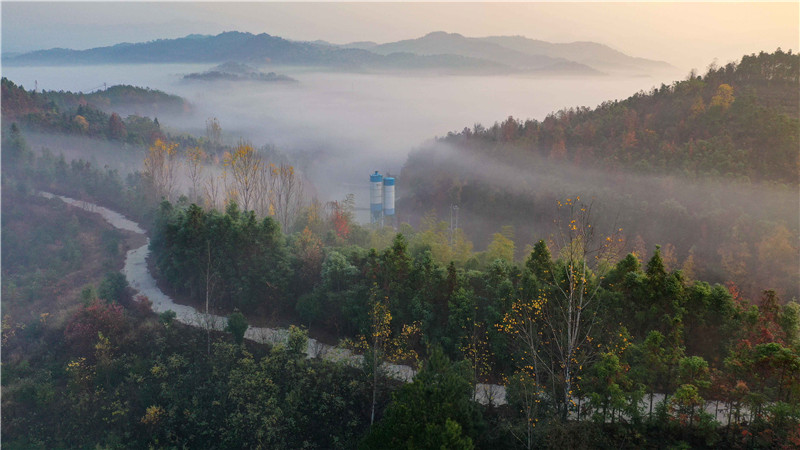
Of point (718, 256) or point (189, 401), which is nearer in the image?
point (189, 401)

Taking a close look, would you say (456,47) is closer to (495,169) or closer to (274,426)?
(495,169)

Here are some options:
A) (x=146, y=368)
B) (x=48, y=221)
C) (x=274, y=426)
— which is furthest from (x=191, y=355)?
(x=48, y=221)

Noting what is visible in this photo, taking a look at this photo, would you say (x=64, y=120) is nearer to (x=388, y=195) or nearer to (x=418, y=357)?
(x=388, y=195)

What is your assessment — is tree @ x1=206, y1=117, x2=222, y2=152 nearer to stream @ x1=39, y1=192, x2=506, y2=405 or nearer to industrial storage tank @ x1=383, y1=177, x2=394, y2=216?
industrial storage tank @ x1=383, y1=177, x2=394, y2=216

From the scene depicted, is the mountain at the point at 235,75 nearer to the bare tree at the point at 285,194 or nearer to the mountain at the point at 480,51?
the mountain at the point at 480,51

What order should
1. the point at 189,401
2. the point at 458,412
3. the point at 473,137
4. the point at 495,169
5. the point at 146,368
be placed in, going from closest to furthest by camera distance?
the point at 458,412
the point at 189,401
the point at 146,368
the point at 495,169
the point at 473,137

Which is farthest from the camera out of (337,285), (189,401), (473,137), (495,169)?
(473,137)

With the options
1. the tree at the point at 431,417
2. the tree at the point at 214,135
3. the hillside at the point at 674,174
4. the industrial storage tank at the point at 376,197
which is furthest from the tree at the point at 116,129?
the tree at the point at 431,417
